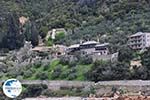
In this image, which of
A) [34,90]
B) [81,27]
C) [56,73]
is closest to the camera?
[34,90]

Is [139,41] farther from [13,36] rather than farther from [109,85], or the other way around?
[13,36]

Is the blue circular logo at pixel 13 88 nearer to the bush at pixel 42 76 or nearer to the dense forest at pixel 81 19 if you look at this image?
the bush at pixel 42 76

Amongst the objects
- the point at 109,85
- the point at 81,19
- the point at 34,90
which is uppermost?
the point at 81,19

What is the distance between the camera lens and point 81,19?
65000 millimetres

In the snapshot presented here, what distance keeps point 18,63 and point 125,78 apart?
41.8ft

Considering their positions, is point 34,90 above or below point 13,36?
below

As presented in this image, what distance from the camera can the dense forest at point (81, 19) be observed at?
5775 cm

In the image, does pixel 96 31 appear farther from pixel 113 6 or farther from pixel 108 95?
pixel 108 95

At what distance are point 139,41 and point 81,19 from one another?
13560mm

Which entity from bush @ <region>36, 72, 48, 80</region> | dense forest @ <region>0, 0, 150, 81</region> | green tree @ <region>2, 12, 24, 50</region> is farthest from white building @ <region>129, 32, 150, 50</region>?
green tree @ <region>2, 12, 24, 50</region>

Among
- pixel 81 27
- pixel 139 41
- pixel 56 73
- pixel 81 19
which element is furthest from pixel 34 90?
pixel 81 19

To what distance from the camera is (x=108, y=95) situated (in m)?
40.3

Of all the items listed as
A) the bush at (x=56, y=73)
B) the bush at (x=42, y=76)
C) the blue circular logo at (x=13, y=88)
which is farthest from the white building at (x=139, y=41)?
the blue circular logo at (x=13, y=88)

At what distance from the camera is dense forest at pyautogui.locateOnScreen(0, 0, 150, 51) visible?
2274 inches
